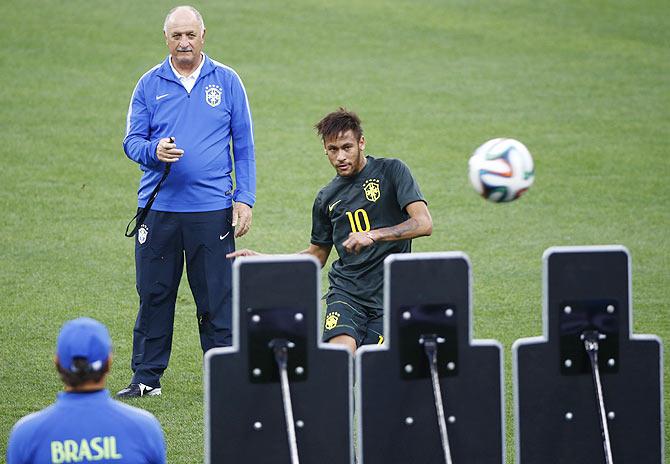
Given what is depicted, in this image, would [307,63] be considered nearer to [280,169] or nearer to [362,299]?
[280,169]

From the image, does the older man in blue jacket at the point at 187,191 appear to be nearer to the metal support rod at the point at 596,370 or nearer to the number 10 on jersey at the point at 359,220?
the number 10 on jersey at the point at 359,220

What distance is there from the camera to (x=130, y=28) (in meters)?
20.0

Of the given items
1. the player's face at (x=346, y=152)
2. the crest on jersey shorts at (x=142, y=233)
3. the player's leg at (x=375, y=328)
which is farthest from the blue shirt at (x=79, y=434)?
the crest on jersey shorts at (x=142, y=233)

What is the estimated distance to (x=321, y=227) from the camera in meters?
7.12

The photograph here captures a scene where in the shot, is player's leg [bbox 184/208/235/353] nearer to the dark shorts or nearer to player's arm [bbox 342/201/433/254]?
the dark shorts

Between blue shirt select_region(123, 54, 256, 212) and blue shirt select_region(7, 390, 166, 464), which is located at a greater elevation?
blue shirt select_region(123, 54, 256, 212)

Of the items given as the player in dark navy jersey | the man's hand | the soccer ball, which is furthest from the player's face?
the man's hand

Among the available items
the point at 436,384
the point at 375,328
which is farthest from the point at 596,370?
the point at 375,328

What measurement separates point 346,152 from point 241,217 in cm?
110

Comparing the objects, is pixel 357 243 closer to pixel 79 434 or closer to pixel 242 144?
pixel 242 144

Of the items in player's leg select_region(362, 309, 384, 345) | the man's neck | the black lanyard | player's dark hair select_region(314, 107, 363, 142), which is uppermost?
the man's neck

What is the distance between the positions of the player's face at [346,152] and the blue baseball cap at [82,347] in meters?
2.69

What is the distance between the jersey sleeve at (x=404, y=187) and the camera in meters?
6.79

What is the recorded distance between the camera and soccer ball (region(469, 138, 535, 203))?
6.36m
